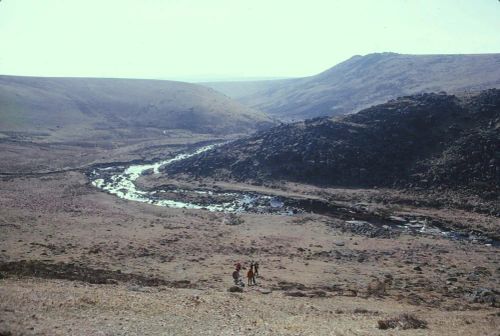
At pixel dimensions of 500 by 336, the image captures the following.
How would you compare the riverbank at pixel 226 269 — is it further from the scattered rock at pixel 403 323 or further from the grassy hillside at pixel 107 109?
the grassy hillside at pixel 107 109

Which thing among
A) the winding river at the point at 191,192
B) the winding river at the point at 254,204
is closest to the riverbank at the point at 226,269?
the winding river at the point at 254,204

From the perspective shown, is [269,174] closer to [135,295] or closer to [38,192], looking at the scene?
[38,192]

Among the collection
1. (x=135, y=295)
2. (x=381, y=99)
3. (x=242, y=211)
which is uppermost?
(x=381, y=99)

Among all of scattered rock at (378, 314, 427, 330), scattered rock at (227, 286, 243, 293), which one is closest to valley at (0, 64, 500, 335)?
scattered rock at (378, 314, 427, 330)

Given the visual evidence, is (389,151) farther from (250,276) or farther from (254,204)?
(250,276)

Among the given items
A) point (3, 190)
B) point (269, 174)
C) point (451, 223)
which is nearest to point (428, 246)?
point (451, 223)

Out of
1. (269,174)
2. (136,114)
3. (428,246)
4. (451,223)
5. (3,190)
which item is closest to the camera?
(428,246)

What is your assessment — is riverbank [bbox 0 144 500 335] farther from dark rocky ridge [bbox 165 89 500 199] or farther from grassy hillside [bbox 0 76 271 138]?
grassy hillside [bbox 0 76 271 138]
